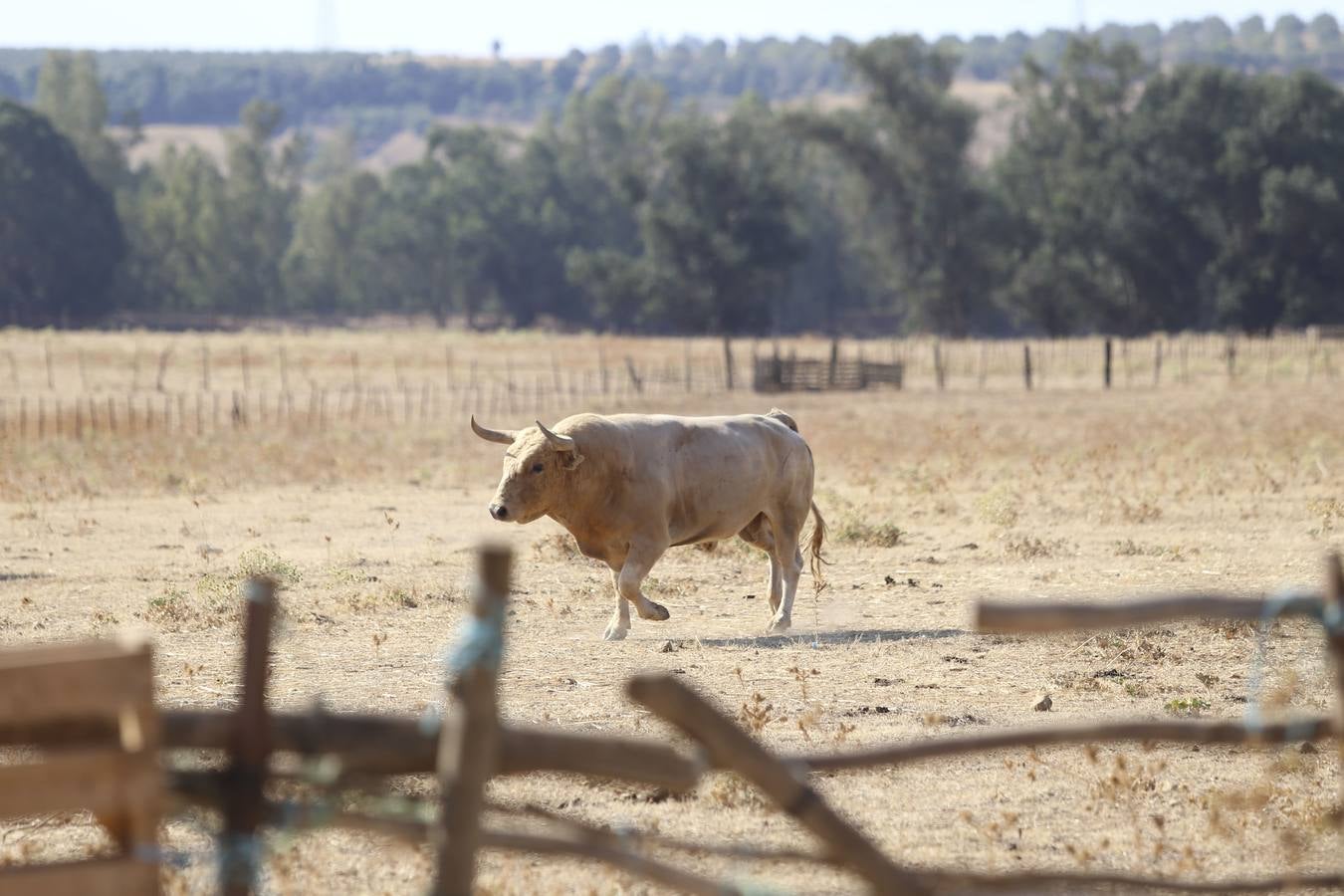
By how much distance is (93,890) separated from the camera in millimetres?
4242

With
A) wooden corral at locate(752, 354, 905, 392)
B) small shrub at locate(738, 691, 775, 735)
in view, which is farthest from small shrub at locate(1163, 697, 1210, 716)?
wooden corral at locate(752, 354, 905, 392)

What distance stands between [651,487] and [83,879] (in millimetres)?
8526

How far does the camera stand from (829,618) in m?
13.3

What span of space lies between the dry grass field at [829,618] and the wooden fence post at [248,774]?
4.94ft

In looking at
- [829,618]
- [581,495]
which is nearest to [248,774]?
[581,495]

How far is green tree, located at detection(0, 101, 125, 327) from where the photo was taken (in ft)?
279

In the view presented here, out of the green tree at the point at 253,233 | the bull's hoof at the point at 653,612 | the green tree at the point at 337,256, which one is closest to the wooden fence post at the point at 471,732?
the bull's hoof at the point at 653,612

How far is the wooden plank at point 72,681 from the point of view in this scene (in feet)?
13.4

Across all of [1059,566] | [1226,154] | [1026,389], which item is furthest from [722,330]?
[1059,566]

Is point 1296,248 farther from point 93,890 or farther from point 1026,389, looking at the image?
point 93,890

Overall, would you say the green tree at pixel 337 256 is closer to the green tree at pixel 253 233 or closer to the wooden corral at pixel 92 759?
the green tree at pixel 253 233

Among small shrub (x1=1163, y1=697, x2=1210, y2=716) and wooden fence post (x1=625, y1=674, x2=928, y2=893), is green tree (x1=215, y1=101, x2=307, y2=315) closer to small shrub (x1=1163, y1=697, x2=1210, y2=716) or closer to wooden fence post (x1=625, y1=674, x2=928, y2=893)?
small shrub (x1=1163, y1=697, x2=1210, y2=716)

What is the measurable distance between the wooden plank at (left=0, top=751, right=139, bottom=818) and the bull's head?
7795 millimetres

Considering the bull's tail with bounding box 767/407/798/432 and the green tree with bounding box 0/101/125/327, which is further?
the green tree with bounding box 0/101/125/327
